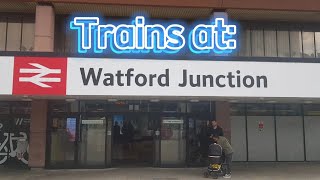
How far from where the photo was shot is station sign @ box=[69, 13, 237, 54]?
1547 cm

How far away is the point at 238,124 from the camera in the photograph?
64.5 feet

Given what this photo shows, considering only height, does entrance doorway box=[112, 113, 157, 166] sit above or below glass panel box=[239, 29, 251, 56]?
below

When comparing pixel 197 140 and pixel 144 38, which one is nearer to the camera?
pixel 144 38

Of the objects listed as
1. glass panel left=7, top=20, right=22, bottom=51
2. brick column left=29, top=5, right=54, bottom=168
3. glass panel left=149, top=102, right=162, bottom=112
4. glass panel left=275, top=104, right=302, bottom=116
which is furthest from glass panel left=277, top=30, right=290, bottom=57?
glass panel left=7, top=20, right=22, bottom=51

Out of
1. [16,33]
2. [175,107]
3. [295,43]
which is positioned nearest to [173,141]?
[175,107]

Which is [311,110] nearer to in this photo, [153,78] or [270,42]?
[270,42]

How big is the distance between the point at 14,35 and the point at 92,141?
17.6 ft

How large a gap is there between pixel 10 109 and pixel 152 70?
689cm

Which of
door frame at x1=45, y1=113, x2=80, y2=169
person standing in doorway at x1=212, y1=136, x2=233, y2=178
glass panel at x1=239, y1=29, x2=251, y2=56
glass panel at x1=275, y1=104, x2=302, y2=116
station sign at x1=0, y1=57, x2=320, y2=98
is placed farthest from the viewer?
glass panel at x1=275, y1=104, x2=302, y2=116

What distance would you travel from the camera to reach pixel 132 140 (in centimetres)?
1872

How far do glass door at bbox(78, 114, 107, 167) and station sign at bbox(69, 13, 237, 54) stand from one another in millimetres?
3202

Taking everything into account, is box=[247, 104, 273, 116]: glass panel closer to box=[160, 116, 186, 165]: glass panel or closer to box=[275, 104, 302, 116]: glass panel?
box=[275, 104, 302, 116]: glass panel

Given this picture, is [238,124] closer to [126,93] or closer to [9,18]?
[126,93]

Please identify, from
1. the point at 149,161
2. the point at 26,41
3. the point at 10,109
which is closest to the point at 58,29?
the point at 26,41
